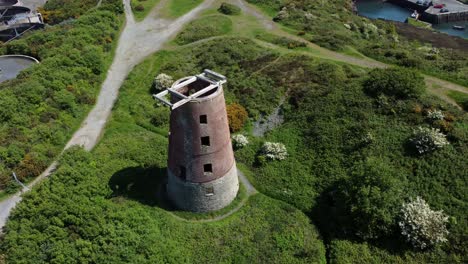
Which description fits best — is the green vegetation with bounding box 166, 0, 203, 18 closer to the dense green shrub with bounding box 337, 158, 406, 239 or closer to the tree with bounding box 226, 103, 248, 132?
the tree with bounding box 226, 103, 248, 132

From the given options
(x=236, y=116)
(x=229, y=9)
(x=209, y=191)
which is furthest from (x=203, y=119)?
(x=229, y=9)

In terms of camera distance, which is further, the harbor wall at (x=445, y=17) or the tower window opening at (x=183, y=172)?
the harbor wall at (x=445, y=17)

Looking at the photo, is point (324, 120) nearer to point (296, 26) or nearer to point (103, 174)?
point (103, 174)

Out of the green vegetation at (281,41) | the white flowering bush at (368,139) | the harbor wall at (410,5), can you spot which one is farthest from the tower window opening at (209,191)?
the harbor wall at (410,5)

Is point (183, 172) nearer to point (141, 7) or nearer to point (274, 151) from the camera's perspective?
point (274, 151)

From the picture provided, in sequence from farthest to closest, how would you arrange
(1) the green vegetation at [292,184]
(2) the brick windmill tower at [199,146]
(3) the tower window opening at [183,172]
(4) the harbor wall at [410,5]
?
(4) the harbor wall at [410,5], (3) the tower window opening at [183,172], (1) the green vegetation at [292,184], (2) the brick windmill tower at [199,146]

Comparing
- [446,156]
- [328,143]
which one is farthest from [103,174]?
[446,156]

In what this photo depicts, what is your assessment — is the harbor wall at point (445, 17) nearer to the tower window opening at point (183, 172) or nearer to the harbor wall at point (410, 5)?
the harbor wall at point (410, 5)
